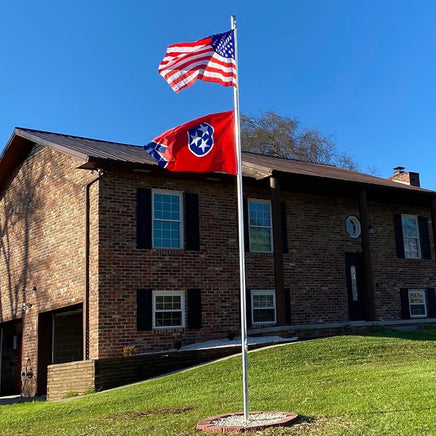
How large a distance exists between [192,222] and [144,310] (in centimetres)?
273

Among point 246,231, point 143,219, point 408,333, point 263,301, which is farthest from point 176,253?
point 408,333

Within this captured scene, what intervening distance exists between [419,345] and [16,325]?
1402 centimetres

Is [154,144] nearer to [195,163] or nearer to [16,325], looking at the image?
[195,163]

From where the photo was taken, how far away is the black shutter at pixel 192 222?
16.1m

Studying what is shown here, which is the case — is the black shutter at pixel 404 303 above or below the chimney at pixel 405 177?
below

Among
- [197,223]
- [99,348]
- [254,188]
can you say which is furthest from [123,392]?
[254,188]

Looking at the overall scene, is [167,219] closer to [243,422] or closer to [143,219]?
[143,219]

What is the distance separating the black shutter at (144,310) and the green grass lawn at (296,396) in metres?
2.88

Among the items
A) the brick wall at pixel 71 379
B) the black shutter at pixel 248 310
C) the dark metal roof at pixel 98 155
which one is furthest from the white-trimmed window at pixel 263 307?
the brick wall at pixel 71 379

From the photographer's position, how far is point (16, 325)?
21.4 metres

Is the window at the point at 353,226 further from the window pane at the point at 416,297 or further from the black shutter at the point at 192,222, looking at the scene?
the black shutter at the point at 192,222

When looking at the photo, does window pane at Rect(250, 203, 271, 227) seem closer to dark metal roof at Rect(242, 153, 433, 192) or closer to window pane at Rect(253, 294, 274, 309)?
dark metal roof at Rect(242, 153, 433, 192)

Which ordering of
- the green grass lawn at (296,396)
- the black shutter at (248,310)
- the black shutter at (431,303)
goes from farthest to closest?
the black shutter at (431,303) < the black shutter at (248,310) < the green grass lawn at (296,396)

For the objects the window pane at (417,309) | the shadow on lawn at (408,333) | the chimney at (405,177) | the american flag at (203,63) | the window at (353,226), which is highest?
the chimney at (405,177)
